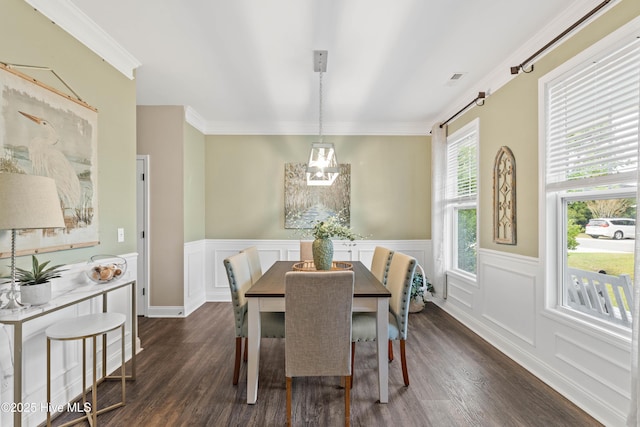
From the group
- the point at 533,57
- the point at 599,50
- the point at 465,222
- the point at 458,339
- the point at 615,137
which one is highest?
the point at 533,57

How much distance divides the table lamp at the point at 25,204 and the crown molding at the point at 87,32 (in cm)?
125

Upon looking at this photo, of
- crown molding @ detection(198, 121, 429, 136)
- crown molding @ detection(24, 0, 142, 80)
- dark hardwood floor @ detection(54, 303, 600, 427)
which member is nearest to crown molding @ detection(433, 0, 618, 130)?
crown molding @ detection(198, 121, 429, 136)

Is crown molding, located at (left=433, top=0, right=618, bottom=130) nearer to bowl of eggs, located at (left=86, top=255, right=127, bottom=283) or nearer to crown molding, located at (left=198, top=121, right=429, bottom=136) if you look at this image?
crown molding, located at (left=198, top=121, right=429, bottom=136)

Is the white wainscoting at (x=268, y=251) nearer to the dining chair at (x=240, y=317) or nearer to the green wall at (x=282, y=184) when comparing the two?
the green wall at (x=282, y=184)

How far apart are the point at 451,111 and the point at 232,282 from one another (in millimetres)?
3538

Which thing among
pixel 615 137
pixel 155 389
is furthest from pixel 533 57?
pixel 155 389

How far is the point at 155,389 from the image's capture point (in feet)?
7.66

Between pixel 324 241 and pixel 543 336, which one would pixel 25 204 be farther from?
pixel 543 336

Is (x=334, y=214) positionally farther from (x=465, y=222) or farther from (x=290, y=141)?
(x=465, y=222)

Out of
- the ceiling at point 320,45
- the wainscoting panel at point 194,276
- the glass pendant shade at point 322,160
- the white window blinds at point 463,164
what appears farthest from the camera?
the wainscoting panel at point 194,276

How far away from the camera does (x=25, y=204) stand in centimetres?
149

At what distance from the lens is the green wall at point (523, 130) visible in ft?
6.94

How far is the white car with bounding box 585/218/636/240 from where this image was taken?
1924 mm

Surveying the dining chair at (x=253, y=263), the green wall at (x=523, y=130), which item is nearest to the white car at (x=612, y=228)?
the green wall at (x=523, y=130)
